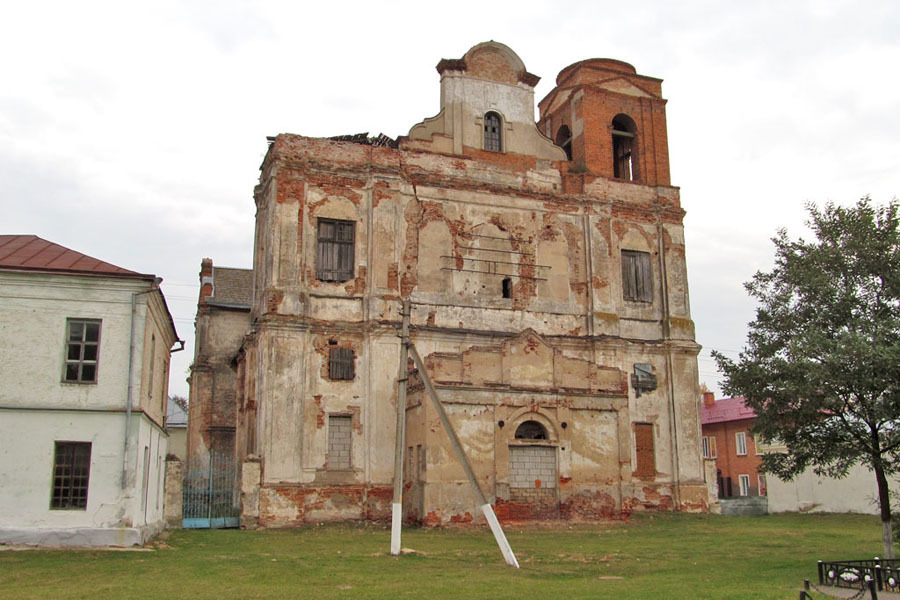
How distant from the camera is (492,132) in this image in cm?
3103

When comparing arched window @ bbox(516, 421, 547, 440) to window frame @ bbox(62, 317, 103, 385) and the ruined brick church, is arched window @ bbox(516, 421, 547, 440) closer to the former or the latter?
the ruined brick church

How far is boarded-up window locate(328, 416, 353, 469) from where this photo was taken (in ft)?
85.1

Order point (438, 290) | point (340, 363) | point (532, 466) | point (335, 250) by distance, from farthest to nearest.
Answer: point (438, 290), point (335, 250), point (340, 363), point (532, 466)

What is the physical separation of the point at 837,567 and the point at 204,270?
32.8 meters

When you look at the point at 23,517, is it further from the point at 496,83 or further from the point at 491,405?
the point at 496,83

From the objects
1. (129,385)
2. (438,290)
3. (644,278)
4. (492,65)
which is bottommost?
(129,385)

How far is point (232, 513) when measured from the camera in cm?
2580

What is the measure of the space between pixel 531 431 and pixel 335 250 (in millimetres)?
8692

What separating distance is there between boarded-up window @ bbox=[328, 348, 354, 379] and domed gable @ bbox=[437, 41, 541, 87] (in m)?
11.1

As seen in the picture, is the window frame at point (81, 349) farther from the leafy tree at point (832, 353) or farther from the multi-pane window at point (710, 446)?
the multi-pane window at point (710, 446)

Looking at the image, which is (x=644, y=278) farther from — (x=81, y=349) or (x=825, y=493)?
(x=81, y=349)

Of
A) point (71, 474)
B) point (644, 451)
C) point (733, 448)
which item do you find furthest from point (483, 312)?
point (733, 448)

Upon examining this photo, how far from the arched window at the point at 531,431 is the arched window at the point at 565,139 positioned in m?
12.6

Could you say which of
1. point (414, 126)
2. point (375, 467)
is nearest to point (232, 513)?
point (375, 467)
